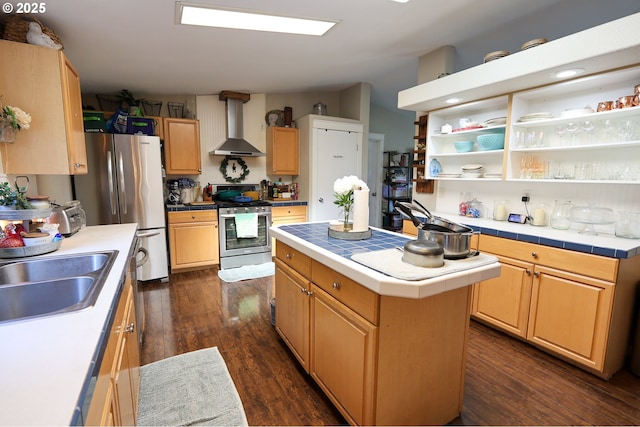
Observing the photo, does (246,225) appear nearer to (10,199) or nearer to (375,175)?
(10,199)

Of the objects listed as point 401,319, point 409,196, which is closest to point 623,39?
point 401,319

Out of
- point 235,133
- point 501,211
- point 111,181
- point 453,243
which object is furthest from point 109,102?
point 501,211

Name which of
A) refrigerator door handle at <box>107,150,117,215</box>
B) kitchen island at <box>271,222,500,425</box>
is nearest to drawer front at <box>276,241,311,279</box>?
kitchen island at <box>271,222,500,425</box>

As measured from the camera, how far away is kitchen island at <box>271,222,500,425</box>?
1.33 metres

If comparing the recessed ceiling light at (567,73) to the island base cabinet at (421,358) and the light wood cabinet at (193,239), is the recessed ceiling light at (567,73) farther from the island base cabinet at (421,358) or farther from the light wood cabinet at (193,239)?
the light wood cabinet at (193,239)

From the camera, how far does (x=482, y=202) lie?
10.6 feet

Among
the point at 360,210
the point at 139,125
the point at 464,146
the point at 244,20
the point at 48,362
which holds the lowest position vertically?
the point at 48,362

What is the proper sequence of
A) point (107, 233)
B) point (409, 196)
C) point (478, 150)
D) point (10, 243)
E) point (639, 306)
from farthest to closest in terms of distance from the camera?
point (409, 196) → point (478, 150) → point (107, 233) → point (639, 306) → point (10, 243)

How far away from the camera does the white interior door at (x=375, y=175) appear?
619cm

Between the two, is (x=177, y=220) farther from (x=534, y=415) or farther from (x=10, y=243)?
(x=534, y=415)

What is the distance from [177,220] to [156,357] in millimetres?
2023

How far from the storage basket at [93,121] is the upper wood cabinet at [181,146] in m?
0.67

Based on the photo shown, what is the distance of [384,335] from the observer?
52.5 inches

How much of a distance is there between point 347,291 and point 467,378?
117cm
